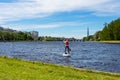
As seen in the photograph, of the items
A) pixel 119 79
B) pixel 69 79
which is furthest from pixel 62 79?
pixel 119 79

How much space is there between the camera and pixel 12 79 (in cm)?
1609

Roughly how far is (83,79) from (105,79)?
5.40 ft

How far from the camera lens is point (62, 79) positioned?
1695 cm

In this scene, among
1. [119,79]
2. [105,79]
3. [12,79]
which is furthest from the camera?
[119,79]

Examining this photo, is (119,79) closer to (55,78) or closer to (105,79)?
(105,79)

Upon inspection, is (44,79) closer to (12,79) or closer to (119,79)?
(12,79)

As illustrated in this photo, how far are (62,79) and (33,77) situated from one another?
4.97 feet

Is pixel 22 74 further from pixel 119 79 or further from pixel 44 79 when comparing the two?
pixel 119 79

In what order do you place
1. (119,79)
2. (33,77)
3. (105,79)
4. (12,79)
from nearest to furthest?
1. (12,79)
2. (33,77)
3. (105,79)
4. (119,79)

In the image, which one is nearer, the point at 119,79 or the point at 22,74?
the point at 22,74

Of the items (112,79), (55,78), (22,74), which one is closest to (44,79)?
(55,78)

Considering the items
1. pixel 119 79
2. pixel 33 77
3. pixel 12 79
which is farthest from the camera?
pixel 119 79

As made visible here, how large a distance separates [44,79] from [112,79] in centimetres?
457

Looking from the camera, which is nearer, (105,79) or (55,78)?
(55,78)
